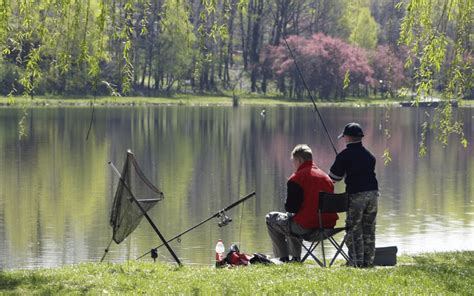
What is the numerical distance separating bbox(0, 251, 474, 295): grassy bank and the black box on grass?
82 centimetres

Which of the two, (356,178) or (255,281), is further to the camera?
(356,178)

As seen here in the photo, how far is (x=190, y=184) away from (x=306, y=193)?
64.4ft

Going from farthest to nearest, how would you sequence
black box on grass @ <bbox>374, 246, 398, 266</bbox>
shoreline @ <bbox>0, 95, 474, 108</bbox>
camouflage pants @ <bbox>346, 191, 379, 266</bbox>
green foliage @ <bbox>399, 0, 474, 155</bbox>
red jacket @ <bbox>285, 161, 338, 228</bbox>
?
shoreline @ <bbox>0, 95, 474, 108</bbox> < green foliage @ <bbox>399, 0, 474, 155</bbox> < black box on grass @ <bbox>374, 246, 398, 266</bbox> < camouflage pants @ <bbox>346, 191, 379, 266</bbox> < red jacket @ <bbox>285, 161, 338, 228</bbox>

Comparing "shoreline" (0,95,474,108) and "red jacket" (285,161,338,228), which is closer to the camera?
"red jacket" (285,161,338,228)

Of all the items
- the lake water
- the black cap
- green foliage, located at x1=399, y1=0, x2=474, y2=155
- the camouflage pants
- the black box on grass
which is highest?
green foliage, located at x1=399, y1=0, x2=474, y2=155

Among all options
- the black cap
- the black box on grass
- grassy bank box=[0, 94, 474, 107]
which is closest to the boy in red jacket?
the black cap

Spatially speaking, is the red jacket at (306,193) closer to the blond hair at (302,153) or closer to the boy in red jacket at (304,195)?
the boy in red jacket at (304,195)

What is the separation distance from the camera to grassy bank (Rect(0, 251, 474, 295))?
9.30 meters

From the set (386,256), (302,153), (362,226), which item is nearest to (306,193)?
(302,153)

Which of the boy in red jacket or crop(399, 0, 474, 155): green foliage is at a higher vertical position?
crop(399, 0, 474, 155): green foliage

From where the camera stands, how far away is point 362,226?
453 inches

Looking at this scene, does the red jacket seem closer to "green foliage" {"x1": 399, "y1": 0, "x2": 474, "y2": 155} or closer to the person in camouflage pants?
the person in camouflage pants

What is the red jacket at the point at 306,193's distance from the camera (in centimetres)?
1116

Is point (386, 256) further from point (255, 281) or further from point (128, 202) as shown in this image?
point (128, 202)
